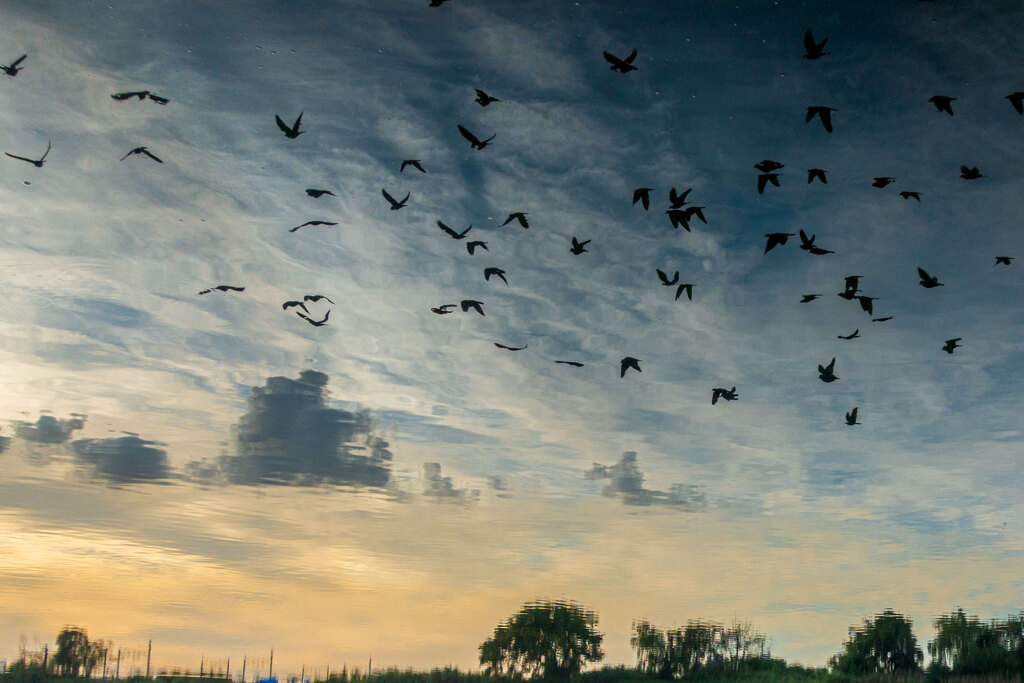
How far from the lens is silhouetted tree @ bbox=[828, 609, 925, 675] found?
Result: 209 feet

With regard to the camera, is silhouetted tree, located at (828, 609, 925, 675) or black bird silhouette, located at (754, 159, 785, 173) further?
silhouetted tree, located at (828, 609, 925, 675)

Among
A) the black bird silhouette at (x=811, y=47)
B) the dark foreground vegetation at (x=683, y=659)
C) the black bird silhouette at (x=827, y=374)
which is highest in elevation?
the black bird silhouette at (x=811, y=47)

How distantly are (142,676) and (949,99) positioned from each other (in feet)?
267

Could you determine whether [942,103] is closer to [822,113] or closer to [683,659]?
[822,113]

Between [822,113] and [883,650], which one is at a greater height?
[822,113]

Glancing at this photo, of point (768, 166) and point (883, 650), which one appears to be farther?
point (883, 650)

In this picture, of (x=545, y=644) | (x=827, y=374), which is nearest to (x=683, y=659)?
(x=545, y=644)

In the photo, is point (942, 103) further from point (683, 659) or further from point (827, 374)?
point (683, 659)

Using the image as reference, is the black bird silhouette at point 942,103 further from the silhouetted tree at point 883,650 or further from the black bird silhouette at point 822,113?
the silhouetted tree at point 883,650

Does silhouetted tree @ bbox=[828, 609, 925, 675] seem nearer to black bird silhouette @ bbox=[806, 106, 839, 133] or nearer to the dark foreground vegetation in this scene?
the dark foreground vegetation

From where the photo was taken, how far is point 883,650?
64.5 m

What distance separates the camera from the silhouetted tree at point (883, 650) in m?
63.8

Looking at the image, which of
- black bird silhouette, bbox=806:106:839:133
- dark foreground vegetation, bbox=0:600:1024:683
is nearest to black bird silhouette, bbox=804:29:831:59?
black bird silhouette, bbox=806:106:839:133

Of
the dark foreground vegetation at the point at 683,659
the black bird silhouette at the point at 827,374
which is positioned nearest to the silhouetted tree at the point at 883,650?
the dark foreground vegetation at the point at 683,659
